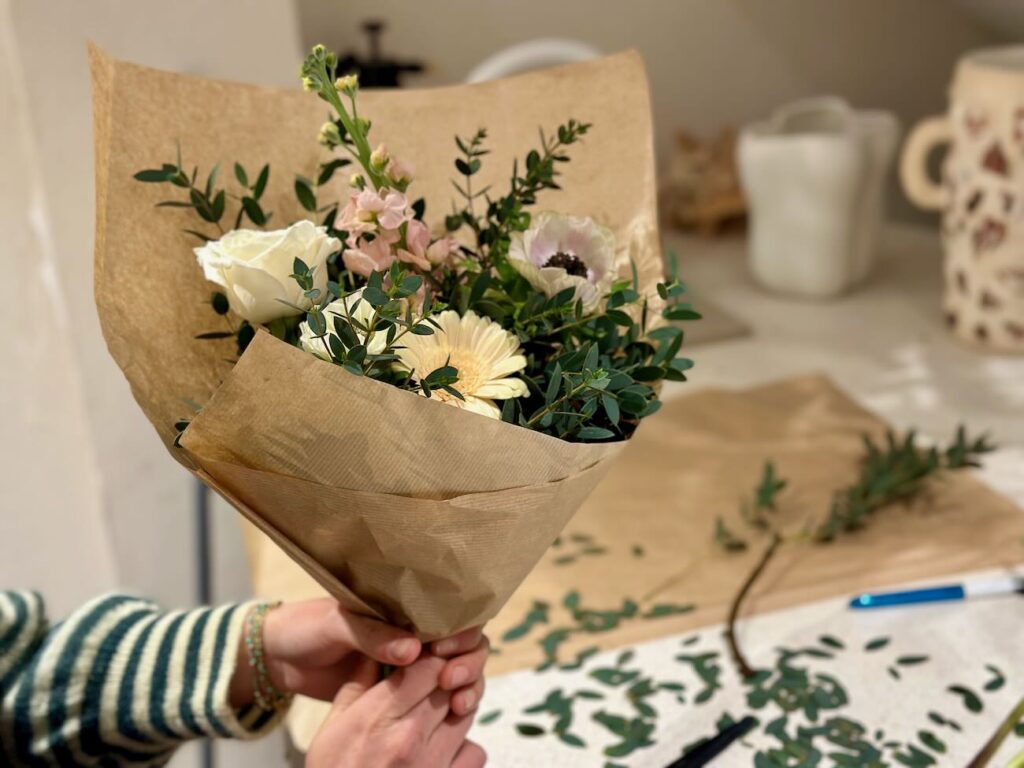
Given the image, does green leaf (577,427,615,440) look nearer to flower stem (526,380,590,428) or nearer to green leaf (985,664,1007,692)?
flower stem (526,380,590,428)

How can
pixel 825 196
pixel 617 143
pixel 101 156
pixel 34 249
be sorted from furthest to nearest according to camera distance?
pixel 825 196, pixel 34 249, pixel 617 143, pixel 101 156

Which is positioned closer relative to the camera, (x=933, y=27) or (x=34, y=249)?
(x=34, y=249)

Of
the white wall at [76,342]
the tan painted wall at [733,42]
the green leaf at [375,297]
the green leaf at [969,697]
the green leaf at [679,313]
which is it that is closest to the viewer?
the green leaf at [375,297]

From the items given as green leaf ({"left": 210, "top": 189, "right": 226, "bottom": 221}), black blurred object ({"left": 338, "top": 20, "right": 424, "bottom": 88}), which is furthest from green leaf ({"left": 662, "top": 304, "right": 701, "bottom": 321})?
black blurred object ({"left": 338, "top": 20, "right": 424, "bottom": 88})

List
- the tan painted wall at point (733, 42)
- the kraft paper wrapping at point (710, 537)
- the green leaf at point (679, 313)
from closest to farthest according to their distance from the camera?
the green leaf at point (679, 313), the kraft paper wrapping at point (710, 537), the tan painted wall at point (733, 42)

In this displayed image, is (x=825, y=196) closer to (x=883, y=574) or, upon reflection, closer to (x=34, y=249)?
(x=883, y=574)

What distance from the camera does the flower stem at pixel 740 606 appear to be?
2.09 ft

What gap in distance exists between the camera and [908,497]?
2.65 feet

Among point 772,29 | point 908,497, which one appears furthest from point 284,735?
point 772,29

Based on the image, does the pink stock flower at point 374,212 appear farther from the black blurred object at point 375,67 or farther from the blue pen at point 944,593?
the black blurred object at point 375,67

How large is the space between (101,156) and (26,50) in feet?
1.40

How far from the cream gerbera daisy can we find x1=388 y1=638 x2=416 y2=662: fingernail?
0.45 ft

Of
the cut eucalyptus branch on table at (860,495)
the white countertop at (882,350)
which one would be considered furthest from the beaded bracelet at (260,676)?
the white countertop at (882,350)

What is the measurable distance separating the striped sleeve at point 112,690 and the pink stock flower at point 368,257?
0.31m
